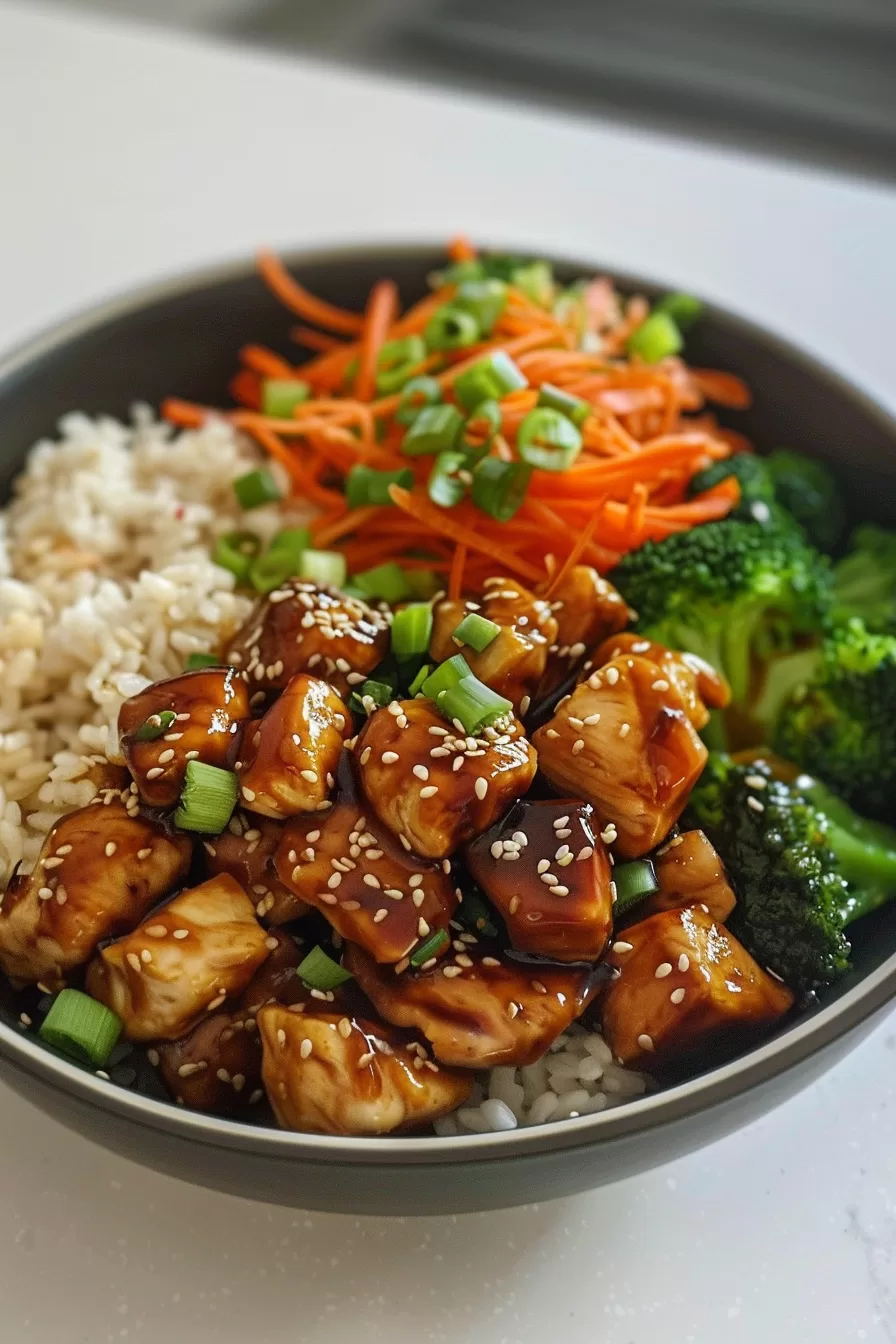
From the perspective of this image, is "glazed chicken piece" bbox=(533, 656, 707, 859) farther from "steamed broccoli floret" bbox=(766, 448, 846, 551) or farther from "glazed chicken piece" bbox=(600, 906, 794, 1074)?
"steamed broccoli floret" bbox=(766, 448, 846, 551)

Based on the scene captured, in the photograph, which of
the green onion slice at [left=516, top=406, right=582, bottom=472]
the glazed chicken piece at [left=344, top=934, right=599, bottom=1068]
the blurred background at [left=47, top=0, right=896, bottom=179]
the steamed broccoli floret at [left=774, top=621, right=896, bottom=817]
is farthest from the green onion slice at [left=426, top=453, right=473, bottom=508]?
the blurred background at [left=47, top=0, right=896, bottom=179]

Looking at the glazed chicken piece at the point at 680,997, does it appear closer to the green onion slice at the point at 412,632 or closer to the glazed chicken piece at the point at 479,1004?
the glazed chicken piece at the point at 479,1004

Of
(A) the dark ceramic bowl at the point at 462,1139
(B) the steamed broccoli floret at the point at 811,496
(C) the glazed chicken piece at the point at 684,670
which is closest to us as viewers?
(A) the dark ceramic bowl at the point at 462,1139

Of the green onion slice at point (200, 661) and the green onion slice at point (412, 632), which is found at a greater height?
the green onion slice at point (412, 632)

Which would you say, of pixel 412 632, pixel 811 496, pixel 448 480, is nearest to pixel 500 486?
pixel 448 480

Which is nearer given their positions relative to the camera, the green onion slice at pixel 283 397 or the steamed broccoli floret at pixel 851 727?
the steamed broccoli floret at pixel 851 727

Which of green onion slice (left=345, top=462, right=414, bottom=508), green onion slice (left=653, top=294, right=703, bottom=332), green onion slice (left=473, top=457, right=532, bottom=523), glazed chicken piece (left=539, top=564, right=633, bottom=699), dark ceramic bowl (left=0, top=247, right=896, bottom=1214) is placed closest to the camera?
dark ceramic bowl (left=0, top=247, right=896, bottom=1214)

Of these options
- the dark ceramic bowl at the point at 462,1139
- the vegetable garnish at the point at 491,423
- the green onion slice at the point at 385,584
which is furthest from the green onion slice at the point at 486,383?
the dark ceramic bowl at the point at 462,1139
